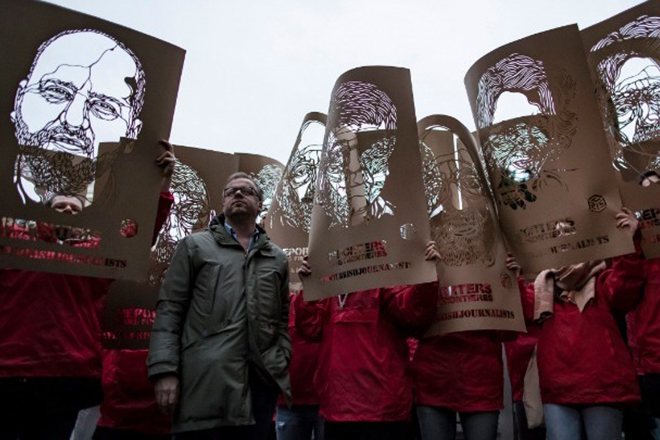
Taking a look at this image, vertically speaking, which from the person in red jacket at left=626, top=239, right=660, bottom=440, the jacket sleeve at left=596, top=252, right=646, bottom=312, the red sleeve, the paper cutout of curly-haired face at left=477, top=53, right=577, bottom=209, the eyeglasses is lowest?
the person in red jacket at left=626, top=239, right=660, bottom=440

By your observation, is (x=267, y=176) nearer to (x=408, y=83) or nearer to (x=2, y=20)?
(x=408, y=83)

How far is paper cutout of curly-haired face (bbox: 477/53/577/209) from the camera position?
2932 mm

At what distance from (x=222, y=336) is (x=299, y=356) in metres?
1.70

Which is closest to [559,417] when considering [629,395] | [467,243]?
[629,395]

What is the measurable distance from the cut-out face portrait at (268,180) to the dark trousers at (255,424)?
2.10 meters

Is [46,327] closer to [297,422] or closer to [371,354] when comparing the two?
[371,354]

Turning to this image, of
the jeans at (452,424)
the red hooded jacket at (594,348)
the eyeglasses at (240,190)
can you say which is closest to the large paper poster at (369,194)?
the eyeglasses at (240,190)

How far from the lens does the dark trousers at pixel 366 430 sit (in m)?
3.11

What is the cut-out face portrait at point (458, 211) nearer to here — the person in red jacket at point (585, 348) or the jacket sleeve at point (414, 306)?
Answer: the jacket sleeve at point (414, 306)

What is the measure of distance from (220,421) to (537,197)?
1958 millimetres

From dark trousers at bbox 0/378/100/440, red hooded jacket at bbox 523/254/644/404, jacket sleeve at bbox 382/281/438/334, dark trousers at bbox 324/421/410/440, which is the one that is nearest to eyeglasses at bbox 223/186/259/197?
jacket sleeve at bbox 382/281/438/334

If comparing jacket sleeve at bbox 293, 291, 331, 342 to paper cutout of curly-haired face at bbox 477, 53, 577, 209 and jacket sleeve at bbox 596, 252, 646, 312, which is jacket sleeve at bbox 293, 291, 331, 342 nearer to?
paper cutout of curly-haired face at bbox 477, 53, 577, 209

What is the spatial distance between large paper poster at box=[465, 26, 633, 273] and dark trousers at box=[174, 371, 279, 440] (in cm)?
152

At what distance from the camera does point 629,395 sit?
10.3 ft
